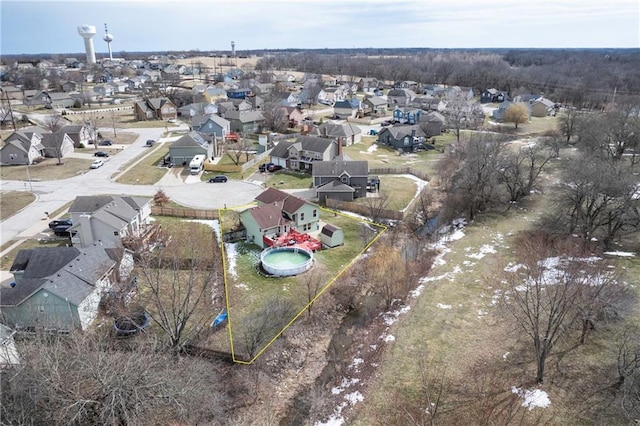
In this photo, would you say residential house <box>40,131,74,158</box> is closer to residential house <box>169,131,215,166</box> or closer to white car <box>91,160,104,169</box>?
white car <box>91,160,104,169</box>

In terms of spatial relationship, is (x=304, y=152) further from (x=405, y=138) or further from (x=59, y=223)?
(x=59, y=223)

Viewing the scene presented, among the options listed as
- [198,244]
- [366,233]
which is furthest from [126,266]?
[366,233]

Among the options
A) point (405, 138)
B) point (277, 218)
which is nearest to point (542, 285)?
point (277, 218)

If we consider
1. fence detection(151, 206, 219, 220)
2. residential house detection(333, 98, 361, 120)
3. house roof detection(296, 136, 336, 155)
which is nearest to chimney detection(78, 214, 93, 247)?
fence detection(151, 206, 219, 220)

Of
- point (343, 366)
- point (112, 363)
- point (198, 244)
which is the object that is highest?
point (112, 363)

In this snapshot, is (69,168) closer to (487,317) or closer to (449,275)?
(449,275)

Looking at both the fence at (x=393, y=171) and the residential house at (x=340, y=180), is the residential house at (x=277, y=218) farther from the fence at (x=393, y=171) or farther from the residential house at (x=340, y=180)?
the fence at (x=393, y=171)
